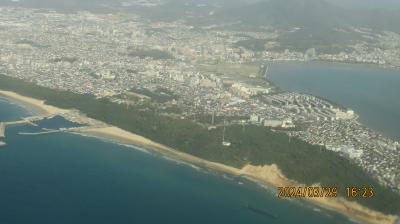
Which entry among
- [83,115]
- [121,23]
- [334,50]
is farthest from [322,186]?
[121,23]

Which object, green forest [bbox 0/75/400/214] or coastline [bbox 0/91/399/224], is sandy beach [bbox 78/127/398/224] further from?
green forest [bbox 0/75/400/214]

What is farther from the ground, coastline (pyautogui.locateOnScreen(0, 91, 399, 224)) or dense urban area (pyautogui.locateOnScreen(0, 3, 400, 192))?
dense urban area (pyautogui.locateOnScreen(0, 3, 400, 192))

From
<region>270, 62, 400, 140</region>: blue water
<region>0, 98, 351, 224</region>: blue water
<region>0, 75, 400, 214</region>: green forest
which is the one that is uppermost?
<region>270, 62, 400, 140</region>: blue water

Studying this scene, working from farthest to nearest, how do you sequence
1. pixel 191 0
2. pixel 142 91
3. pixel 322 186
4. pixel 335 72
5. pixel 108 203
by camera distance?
pixel 191 0 < pixel 335 72 < pixel 142 91 < pixel 322 186 < pixel 108 203

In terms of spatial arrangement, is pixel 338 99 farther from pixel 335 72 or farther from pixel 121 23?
pixel 121 23

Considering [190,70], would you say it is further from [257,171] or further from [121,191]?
[121,191]

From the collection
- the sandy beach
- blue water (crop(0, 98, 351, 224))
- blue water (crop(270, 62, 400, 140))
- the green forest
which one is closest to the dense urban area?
the green forest

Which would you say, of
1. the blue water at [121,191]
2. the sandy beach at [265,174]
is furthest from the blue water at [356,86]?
the blue water at [121,191]
